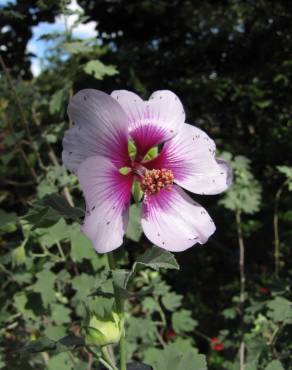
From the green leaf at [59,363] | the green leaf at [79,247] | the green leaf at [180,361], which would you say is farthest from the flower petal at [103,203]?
the green leaf at [79,247]

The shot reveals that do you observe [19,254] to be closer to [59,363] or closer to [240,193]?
[59,363]

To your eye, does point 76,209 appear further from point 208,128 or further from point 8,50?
point 208,128

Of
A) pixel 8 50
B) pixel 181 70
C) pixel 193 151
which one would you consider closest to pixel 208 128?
pixel 181 70

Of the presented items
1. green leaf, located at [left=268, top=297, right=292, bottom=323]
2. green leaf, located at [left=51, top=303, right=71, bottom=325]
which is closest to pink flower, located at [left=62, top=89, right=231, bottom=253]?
green leaf, located at [left=268, top=297, right=292, bottom=323]

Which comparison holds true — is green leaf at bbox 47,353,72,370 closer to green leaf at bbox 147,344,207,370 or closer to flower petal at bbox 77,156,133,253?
green leaf at bbox 147,344,207,370

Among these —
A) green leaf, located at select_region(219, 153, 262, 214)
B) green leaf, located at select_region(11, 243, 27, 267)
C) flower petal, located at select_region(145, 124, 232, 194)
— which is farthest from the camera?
green leaf, located at select_region(219, 153, 262, 214)
